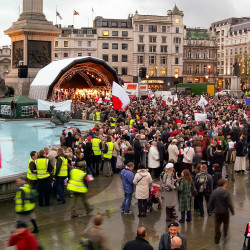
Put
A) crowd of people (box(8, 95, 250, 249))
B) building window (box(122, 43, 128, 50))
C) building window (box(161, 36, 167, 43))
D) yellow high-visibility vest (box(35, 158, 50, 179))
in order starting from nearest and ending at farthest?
crowd of people (box(8, 95, 250, 249)), yellow high-visibility vest (box(35, 158, 50, 179)), building window (box(122, 43, 128, 50)), building window (box(161, 36, 167, 43))

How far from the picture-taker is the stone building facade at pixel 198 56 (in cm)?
9775

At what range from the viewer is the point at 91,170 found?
13609mm

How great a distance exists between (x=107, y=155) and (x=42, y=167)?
3.70 metres

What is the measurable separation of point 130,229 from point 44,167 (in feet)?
9.46

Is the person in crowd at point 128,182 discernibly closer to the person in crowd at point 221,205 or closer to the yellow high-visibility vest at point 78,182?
the yellow high-visibility vest at point 78,182

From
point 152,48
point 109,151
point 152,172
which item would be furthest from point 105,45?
point 109,151

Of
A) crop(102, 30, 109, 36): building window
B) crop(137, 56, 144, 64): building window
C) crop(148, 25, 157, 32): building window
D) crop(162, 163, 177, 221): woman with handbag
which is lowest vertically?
crop(162, 163, 177, 221): woman with handbag

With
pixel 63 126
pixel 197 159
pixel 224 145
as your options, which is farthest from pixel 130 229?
pixel 63 126

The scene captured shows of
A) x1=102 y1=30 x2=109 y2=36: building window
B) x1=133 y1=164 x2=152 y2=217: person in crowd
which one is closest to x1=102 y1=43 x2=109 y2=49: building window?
x1=102 y1=30 x2=109 y2=36: building window

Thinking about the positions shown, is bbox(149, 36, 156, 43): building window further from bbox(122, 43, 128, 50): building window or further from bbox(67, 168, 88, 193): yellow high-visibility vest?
bbox(67, 168, 88, 193): yellow high-visibility vest

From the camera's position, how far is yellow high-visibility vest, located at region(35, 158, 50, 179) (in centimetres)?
1023

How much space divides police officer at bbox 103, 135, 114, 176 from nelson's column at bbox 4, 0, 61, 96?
23647 mm

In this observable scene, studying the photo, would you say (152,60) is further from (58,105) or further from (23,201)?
(23,201)

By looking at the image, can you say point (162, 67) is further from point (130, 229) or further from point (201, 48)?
point (130, 229)
